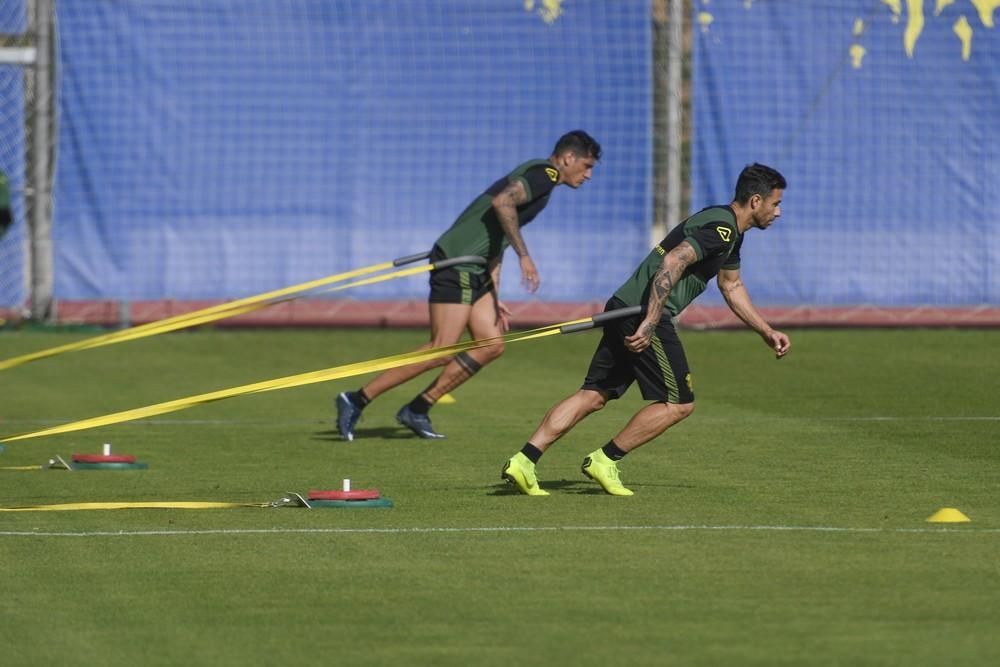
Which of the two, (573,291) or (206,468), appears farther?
(573,291)

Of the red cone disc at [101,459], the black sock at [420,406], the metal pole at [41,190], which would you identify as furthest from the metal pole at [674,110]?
the red cone disc at [101,459]

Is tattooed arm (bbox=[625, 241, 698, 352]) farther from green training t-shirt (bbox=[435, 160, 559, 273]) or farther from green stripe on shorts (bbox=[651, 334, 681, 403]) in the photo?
green training t-shirt (bbox=[435, 160, 559, 273])

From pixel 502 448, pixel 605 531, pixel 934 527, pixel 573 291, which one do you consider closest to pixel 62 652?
pixel 605 531

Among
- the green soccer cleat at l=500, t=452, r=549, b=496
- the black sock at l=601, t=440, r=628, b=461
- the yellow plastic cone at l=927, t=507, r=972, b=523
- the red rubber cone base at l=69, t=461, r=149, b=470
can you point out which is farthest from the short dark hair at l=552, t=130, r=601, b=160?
the yellow plastic cone at l=927, t=507, r=972, b=523

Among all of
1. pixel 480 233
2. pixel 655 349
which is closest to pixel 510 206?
pixel 480 233

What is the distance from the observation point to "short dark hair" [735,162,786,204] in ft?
33.9

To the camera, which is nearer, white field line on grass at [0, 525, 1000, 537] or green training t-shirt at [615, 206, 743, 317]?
white field line on grass at [0, 525, 1000, 537]

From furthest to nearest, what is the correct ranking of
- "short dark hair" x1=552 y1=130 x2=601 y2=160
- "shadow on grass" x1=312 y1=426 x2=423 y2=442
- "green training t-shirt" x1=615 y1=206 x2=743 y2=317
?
1. "shadow on grass" x1=312 y1=426 x2=423 y2=442
2. "short dark hair" x1=552 y1=130 x2=601 y2=160
3. "green training t-shirt" x1=615 y1=206 x2=743 y2=317

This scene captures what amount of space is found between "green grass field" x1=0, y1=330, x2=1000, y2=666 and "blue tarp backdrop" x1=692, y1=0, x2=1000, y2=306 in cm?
621

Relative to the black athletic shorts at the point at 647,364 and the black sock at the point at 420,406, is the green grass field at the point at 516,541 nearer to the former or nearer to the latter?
the black sock at the point at 420,406

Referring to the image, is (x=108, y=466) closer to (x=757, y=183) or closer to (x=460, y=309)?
(x=460, y=309)

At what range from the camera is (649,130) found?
22.3 metres

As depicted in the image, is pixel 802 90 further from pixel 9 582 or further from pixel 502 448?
pixel 9 582

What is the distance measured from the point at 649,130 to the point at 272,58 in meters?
4.45
